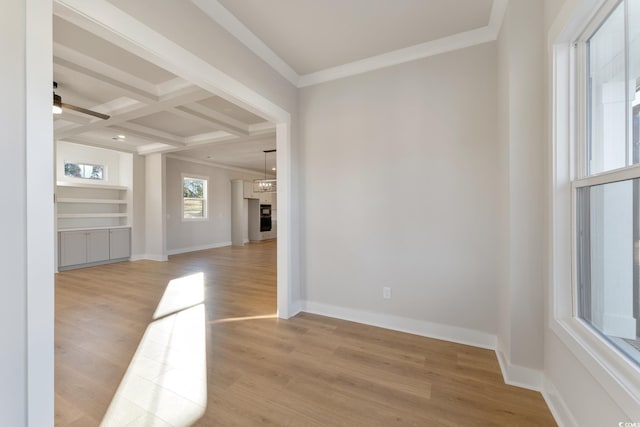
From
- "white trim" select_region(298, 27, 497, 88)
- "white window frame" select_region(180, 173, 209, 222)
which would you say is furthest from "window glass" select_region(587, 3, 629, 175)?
"white window frame" select_region(180, 173, 209, 222)

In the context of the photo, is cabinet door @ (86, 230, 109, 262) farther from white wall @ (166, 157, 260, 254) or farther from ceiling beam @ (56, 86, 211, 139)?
ceiling beam @ (56, 86, 211, 139)

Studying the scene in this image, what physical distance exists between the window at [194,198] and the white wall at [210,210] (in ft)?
0.49

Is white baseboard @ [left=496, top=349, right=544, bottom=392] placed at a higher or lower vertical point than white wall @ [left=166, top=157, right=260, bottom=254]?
lower

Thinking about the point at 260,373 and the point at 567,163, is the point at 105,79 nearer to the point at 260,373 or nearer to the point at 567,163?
the point at 260,373

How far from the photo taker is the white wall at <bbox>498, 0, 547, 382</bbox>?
70.6 inches

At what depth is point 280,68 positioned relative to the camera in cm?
292

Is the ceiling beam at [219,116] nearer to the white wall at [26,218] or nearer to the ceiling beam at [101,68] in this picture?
the ceiling beam at [101,68]

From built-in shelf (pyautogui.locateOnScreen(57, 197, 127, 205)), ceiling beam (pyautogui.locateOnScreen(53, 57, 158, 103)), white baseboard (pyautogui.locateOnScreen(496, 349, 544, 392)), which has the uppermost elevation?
ceiling beam (pyautogui.locateOnScreen(53, 57, 158, 103))

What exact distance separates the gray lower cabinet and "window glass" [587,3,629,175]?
8.13m

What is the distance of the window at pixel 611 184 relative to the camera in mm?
1135

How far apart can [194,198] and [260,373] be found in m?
7.51

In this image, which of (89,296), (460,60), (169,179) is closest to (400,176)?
(460,60)

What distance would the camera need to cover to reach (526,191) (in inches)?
71.8

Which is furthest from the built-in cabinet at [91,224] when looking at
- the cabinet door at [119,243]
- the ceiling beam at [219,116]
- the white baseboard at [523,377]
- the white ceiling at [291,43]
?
the white baseboard at [523,377]
